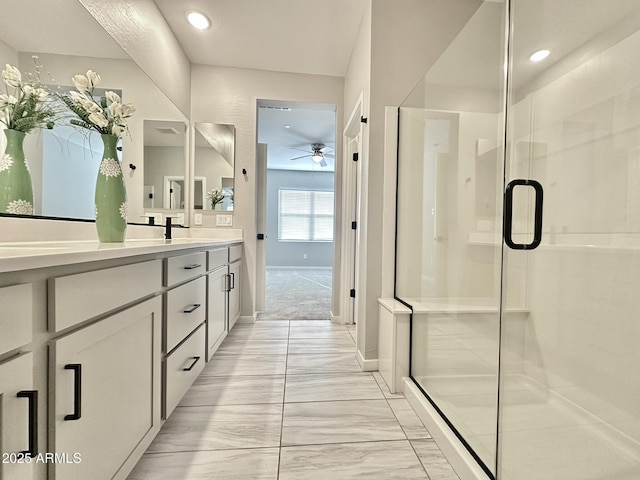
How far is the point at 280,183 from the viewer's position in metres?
8.02

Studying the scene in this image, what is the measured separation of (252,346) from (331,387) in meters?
0.91

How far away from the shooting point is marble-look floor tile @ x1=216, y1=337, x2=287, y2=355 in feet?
7.58

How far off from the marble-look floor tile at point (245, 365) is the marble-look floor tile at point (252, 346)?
77 millimetres

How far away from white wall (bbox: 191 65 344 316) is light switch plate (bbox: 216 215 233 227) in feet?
0.17

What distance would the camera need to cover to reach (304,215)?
809cm

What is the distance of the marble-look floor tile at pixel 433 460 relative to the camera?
3.73 feet

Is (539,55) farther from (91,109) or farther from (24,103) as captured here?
(24,103)

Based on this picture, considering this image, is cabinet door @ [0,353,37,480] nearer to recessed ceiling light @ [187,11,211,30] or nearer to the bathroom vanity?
the bathroom vanity

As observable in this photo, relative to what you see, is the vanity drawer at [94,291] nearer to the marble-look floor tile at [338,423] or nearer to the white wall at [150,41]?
the marble-look floor tile at [338,423]

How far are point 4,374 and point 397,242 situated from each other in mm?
1905

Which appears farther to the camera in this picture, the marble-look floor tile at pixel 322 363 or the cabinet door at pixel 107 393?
the marble-look floor tile at pixel 322 363

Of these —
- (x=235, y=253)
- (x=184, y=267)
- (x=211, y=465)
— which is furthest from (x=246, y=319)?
(x=211, y=465)

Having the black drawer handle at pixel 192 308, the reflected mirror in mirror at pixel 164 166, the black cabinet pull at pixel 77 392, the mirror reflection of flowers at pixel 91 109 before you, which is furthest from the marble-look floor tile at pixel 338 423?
the reflected mirror in mirror at pixel 164 166

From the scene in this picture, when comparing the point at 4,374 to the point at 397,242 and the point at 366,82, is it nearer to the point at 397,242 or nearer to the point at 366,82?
the point at 397,242
